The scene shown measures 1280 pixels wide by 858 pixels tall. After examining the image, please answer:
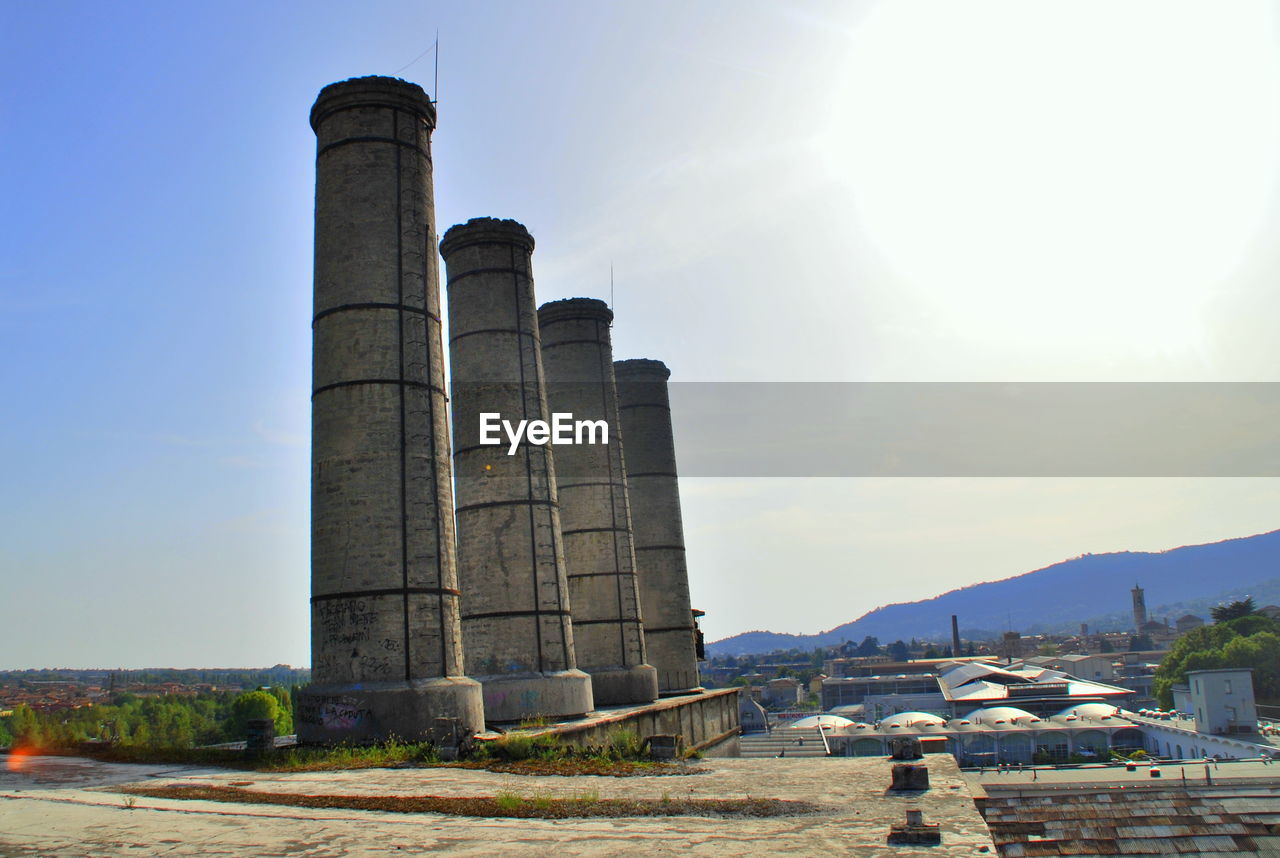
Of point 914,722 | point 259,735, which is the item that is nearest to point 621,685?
point 259,735

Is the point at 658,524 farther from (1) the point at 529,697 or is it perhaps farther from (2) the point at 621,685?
(1) the point at 529,697

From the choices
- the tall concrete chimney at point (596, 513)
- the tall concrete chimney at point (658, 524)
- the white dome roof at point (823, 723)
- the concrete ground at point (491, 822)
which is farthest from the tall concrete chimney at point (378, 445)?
the white dome roof at point (823, 723)

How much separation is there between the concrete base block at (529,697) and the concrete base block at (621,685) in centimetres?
411

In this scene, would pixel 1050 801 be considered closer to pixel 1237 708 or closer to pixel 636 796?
pixel 636 796

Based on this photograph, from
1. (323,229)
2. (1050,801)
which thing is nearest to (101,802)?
(323,229)

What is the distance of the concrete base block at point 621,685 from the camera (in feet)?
75.6

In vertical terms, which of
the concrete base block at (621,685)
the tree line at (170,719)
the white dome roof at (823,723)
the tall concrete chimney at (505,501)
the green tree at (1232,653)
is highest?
the tall concrete chimney at (505,501)

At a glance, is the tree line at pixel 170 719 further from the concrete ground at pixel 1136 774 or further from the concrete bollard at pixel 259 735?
the concrete ground at pixel 1136 774

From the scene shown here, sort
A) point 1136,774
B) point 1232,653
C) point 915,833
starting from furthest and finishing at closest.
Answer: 1. point 1232,653
2. point 1136,774
3. point 915,833

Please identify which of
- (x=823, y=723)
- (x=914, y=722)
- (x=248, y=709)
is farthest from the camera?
(x=823, y=723)

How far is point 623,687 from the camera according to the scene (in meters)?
23.3

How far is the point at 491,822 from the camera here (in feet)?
24.0

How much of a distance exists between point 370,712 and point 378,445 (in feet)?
13.8

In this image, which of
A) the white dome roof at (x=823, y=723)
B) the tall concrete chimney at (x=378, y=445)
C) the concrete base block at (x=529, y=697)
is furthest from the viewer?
the white dome roof at (x=823, y=723)
